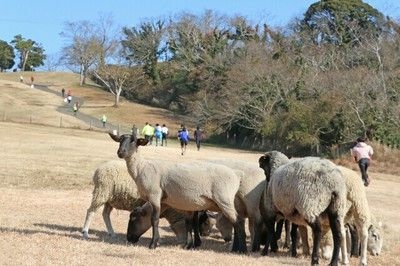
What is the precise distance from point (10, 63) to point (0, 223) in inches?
5738

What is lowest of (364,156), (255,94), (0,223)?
(0,223)

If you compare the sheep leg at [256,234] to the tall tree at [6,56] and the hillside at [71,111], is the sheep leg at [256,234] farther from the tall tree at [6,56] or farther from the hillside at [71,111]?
the tall tree at [6,56]

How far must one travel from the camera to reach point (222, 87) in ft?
240

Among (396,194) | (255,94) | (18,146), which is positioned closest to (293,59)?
(255,94)

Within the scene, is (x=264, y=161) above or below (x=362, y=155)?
below

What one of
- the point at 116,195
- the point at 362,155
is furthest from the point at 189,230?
the point at 362,155

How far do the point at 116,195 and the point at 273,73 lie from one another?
51.4 m

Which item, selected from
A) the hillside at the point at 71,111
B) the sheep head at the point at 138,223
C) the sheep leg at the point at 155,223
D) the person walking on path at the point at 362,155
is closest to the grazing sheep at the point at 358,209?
the sheep leg at the point at 155,223

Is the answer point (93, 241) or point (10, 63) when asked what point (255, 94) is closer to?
point (93, 241)

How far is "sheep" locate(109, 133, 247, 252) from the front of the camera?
1291 centimetres

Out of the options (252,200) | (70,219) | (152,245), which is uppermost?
(252,200)

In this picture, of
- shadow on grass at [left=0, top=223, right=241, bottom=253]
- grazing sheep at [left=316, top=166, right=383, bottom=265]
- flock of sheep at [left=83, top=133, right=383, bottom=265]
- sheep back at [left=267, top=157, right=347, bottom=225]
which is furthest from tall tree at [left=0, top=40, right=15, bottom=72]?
sheep back at [left=267, top=157, right=347, bottom=225]

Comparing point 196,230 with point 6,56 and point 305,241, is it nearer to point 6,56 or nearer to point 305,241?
point 305,241

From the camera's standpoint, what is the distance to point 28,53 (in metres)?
155
